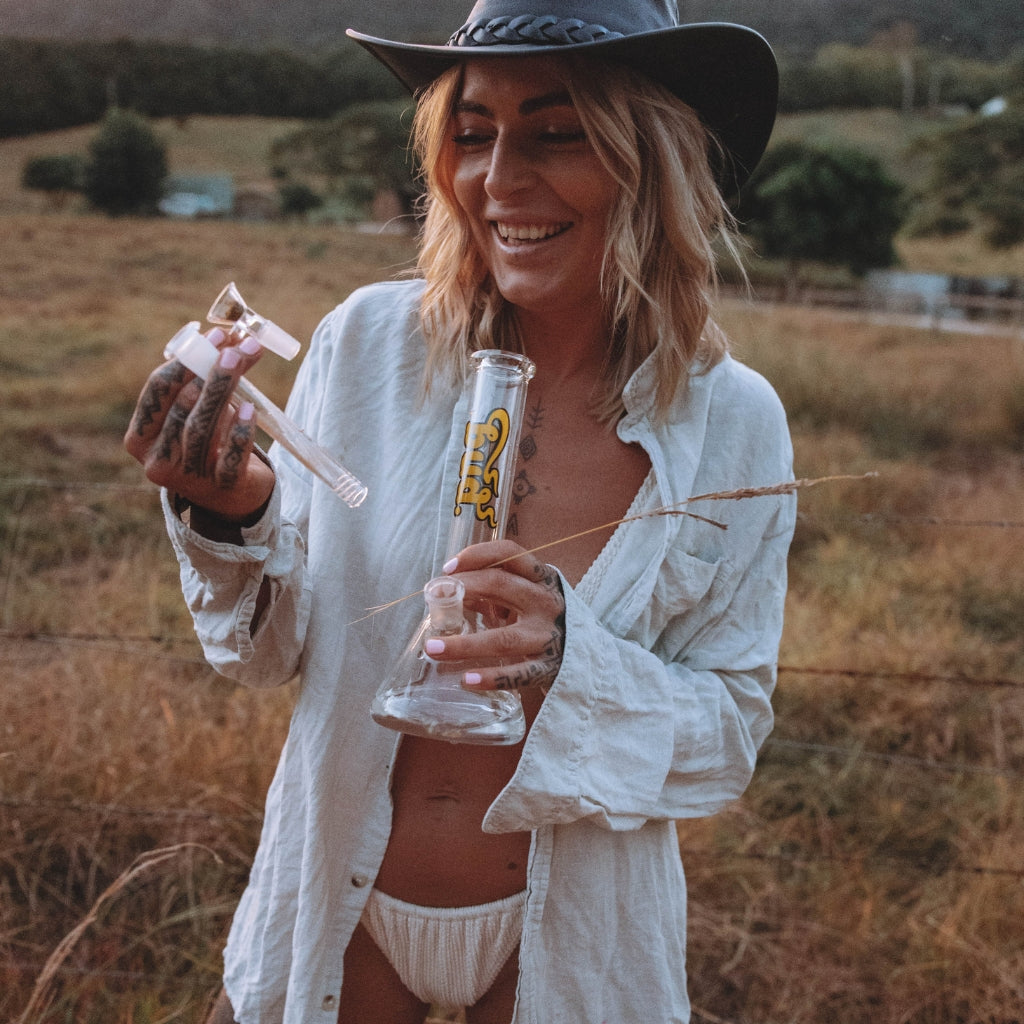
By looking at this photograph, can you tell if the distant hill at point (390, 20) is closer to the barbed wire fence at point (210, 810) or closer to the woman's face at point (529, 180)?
the barbed wire fence at point (210, 810)

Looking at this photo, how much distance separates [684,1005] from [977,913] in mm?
1580

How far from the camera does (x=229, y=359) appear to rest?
878mm

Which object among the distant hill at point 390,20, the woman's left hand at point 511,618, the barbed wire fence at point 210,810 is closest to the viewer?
the woman's left hand at point 511,618

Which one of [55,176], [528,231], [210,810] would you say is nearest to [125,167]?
[55,176]

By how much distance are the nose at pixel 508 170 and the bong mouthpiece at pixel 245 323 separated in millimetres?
433

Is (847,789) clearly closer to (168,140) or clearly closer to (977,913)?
(977,913)

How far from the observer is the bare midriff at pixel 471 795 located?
133cm

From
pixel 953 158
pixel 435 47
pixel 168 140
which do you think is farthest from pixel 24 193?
pixel 953 158

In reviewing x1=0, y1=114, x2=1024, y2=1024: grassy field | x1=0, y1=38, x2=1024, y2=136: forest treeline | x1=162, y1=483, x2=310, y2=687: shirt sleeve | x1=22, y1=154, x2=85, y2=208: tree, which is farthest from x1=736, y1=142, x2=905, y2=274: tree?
x1=162, y1=483, x2=310, y2=687: shirt sleeve

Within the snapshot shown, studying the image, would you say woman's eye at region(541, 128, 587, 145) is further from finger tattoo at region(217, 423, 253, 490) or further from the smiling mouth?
finger tattoo at region(217, 423, 253, 490)

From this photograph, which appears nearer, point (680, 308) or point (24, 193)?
point (680, 308)

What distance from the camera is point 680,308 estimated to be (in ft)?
4.81

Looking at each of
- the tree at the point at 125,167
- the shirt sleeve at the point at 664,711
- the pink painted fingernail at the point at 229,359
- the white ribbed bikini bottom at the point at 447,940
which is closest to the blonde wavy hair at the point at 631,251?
the shirt sleeve at the point at 664,711

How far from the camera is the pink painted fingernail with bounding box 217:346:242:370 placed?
874mm
